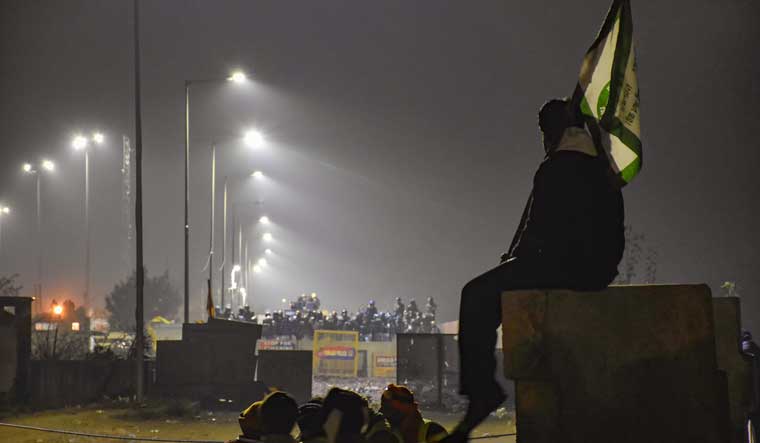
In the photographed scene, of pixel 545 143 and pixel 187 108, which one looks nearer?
pixel 545 143

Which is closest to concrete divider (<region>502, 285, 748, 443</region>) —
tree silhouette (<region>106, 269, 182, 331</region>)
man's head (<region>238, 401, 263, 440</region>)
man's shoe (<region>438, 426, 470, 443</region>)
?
man's shoe (<region>438, 426, 470, 443</region>)

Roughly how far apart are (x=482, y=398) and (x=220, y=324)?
669 inches

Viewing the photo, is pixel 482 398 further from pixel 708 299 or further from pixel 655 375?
pixel 708 299

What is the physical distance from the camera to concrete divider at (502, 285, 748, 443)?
3908 mm

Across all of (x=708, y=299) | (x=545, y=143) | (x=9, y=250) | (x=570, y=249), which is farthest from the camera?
(x=9, y=250)

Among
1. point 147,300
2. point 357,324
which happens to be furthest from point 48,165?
point 147,300

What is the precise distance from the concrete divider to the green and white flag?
0.87m

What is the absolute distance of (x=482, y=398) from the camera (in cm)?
466

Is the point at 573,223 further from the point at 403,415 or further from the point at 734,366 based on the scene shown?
the point at 734,366

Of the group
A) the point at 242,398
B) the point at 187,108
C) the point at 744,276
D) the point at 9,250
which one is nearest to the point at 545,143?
the point at 242,398

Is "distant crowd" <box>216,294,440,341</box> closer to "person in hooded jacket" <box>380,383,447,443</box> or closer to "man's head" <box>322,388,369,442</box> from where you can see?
"person in hooded jacket" <box>380,383,447,443</box>

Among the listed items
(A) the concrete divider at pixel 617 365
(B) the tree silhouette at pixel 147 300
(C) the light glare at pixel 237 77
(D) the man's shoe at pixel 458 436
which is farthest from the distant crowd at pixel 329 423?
(B) the tree silhouette at pixel 147 300

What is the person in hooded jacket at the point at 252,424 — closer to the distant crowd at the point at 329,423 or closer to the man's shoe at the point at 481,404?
the distant crowd at the point at 329,423

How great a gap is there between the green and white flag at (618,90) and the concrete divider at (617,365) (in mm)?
874
